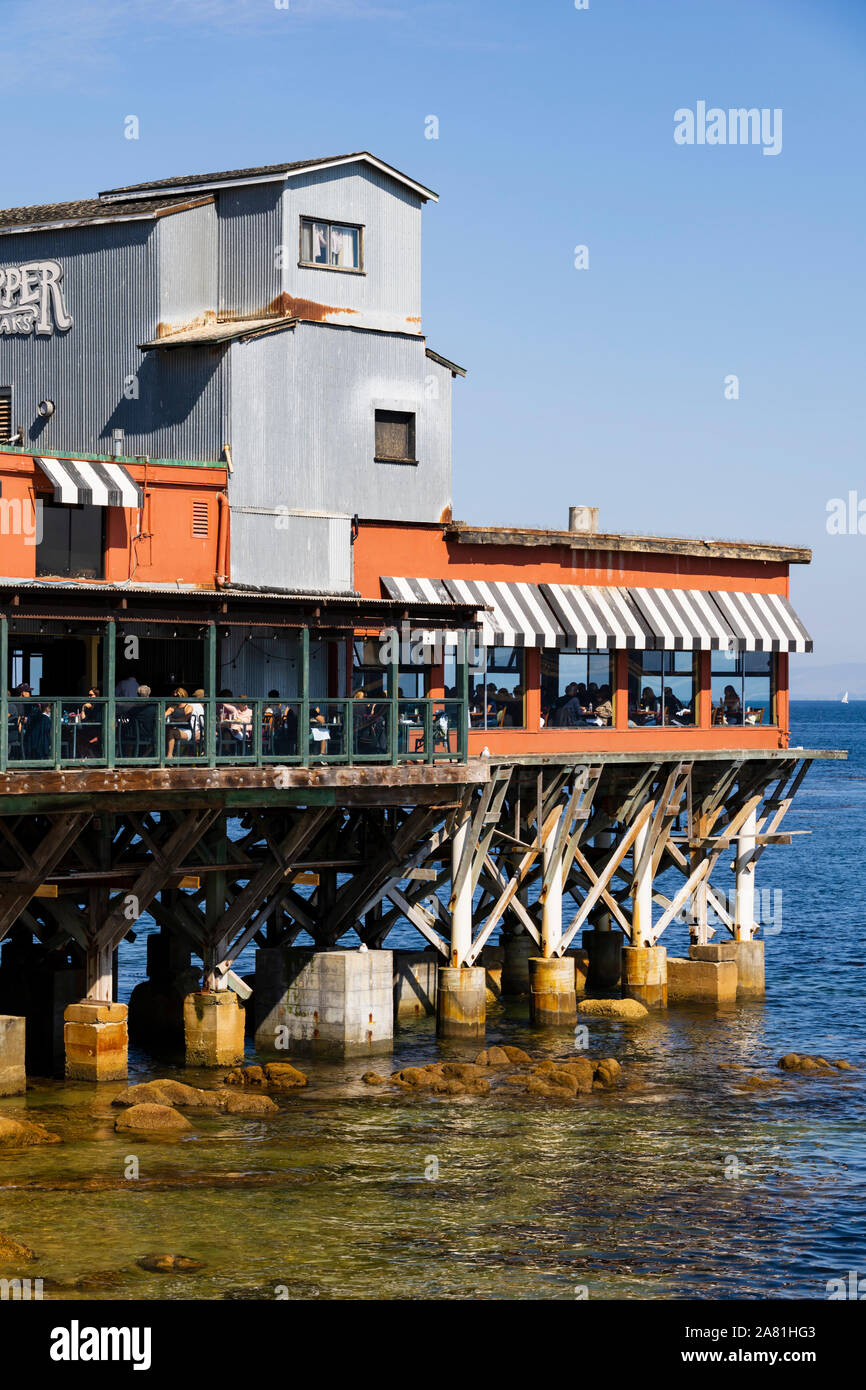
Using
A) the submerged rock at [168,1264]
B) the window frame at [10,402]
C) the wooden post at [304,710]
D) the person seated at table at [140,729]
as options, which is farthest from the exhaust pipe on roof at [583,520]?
the submerged rock at [168,1264]

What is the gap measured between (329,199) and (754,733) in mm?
15646

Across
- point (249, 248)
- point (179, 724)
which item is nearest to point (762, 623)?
point (249, 248)

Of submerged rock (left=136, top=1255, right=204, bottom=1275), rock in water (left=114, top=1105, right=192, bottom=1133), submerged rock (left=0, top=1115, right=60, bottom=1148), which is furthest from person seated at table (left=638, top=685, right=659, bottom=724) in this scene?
submerged rock (left=136, top=1255, right=204, bottom=1275)

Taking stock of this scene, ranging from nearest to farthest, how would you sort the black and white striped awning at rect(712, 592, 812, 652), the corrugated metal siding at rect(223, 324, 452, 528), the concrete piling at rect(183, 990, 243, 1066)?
the concrete piling at rect(183, 990, 243, 1066) → the corrugated metal siding at rect(223, 324, 452, 528) → the black and white striped awning at rect(712, 592, 812, 652)

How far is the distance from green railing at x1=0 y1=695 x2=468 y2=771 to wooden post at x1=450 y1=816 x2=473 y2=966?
2.47m

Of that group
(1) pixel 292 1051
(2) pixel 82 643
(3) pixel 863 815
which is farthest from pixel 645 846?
(3) pixel 863 815

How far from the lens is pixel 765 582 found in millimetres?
45375

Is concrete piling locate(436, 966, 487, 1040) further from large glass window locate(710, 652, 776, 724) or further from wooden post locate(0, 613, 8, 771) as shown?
wooden post locate(0, 613, 8, 771)

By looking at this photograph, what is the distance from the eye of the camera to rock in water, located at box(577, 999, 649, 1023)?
40.8 metres

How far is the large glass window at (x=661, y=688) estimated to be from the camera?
41.8 meters

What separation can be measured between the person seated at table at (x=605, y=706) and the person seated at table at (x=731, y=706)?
3.89 metres

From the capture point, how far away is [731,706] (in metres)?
44.2

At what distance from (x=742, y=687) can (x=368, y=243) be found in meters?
13.5

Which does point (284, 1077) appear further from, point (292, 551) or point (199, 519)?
point (199, 519)
